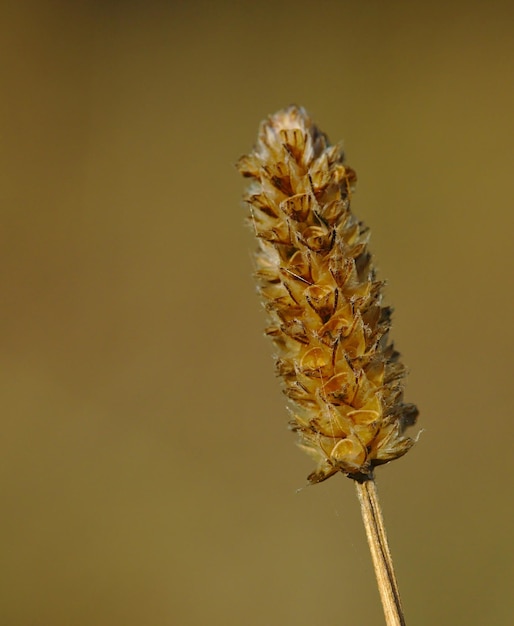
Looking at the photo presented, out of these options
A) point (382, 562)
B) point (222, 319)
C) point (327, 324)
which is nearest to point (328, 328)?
point (327, 324)

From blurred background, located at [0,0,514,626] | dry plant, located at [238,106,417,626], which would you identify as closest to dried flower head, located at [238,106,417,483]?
dry plant, located at [238,106,417,626]

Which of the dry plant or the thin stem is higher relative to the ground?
the dry plant

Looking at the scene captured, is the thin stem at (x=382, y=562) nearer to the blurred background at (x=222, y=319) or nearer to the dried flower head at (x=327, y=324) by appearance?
the dried flower head at (x=327, y=324)

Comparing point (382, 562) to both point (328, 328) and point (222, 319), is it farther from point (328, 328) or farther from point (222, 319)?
point (222, 319)

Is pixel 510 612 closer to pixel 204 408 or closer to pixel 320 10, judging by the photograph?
pixel 204 408

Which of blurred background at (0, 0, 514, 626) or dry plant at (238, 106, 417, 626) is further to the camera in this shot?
blurred background at (0, 0, 514, 626)

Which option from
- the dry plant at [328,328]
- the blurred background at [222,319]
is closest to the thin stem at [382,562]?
the dry plant at [328,328]

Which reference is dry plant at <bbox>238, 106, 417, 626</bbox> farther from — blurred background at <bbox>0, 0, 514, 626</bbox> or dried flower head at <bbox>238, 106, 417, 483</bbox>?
blurred background at <bbox>0, 0, 514, 626</bbox>
